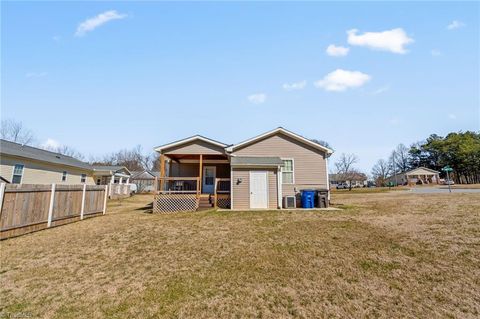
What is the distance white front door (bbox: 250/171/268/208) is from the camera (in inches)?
516

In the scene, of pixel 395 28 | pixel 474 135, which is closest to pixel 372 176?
pixel 474 135

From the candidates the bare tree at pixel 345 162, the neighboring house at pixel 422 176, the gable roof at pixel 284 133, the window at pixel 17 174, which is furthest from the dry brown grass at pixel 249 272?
the neighboring house at pixel 422 176

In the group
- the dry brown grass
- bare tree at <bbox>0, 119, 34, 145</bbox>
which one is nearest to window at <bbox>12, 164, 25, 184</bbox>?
the dry brown grass

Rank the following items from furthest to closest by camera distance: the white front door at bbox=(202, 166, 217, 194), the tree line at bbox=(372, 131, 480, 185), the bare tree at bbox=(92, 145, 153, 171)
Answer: the bare tree at bbox=(92, 145, 153, 171) < the tree line at bbox=(372, 131, 480, 185) < the white front door at bbox=(202, 166, 217, 194)

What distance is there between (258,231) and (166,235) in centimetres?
307

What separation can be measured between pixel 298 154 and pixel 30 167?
64.8 feet

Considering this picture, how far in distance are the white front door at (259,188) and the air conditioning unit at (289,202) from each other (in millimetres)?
1202

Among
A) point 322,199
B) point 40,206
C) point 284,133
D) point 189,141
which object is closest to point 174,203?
point 189,141

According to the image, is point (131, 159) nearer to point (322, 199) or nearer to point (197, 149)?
point (197, 149)

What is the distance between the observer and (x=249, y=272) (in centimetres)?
461

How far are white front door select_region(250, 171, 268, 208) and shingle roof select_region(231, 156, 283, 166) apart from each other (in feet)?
1.93

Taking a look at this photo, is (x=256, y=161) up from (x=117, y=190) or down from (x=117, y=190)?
up

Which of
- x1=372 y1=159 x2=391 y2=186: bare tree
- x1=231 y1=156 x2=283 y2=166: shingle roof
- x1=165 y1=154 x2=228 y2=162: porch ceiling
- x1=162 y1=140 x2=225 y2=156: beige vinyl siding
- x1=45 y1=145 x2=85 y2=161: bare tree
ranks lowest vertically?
x1=231 y1=156 x2=283 y2=166: shingle roof

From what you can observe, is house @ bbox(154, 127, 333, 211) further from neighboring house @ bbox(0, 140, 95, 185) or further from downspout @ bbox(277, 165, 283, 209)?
neighboring house @ bbox(0, 140, 95, 185)
